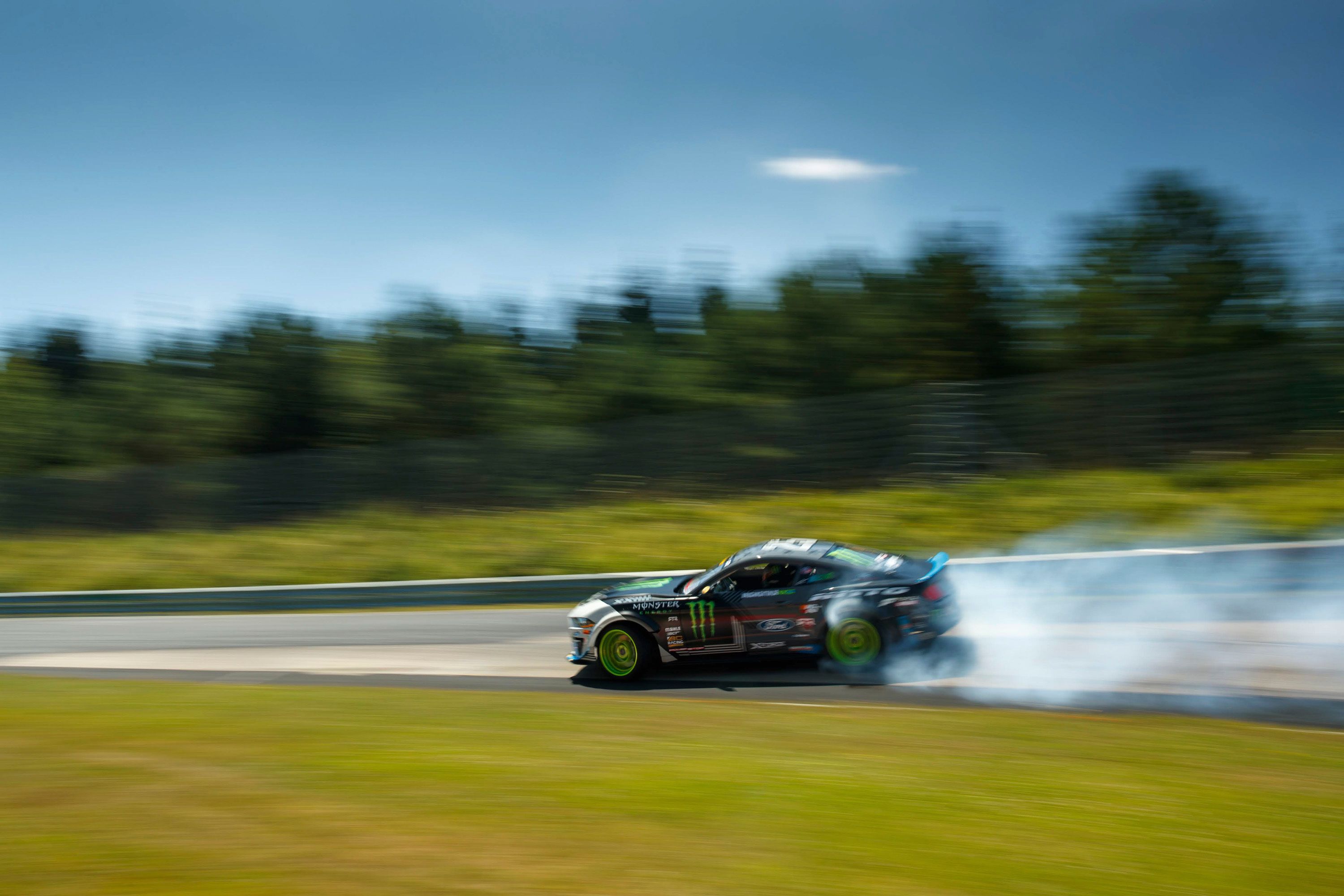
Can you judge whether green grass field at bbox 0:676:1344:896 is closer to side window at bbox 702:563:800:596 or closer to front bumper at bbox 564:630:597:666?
side window at bbox 702:563:800:596

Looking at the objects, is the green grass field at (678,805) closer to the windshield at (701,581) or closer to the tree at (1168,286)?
the windshield at (701,581)

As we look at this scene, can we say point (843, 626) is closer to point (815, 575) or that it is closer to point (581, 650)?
point (815, 575)

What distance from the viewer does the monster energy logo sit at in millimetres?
8969

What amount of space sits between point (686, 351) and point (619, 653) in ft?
50.3

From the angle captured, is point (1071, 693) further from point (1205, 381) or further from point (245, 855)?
point (1205, 381)

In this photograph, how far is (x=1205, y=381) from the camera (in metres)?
16.1

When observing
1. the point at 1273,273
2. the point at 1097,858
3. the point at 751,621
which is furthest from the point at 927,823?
the point at 1273,273

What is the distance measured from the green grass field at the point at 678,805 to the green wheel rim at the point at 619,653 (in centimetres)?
158

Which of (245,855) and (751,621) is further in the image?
(751,621)

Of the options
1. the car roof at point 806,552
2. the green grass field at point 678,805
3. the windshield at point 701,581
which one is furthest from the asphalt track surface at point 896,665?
the car roof at point 806,552

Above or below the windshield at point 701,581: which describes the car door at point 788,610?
below

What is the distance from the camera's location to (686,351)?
23.9m

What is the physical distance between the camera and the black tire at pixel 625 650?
360 inches

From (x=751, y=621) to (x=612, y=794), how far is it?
3627mm
